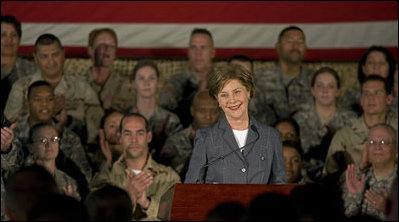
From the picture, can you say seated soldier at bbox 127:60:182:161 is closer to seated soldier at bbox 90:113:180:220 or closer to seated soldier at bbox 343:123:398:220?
seated soldier at bbox 90:113:180:220

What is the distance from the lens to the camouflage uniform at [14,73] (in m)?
7.45

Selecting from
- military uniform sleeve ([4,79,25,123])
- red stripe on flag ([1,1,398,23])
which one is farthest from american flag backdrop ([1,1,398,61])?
military uniform sleeve ([4,79,25,123])

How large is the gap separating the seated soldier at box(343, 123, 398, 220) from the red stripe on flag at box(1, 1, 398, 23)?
187cm

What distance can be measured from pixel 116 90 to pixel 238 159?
2.76m

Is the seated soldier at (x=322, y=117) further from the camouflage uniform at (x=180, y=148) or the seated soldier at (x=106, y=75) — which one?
the seated soldier at (x=106, y=75)

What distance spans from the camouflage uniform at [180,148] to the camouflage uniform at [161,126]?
0.09 metres

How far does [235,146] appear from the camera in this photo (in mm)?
4914

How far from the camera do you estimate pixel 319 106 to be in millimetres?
7324

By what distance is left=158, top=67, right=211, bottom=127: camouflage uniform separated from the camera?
7.42 meters

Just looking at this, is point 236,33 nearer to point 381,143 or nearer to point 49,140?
point 381,143

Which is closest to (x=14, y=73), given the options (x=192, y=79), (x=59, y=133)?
(x=59, y=133)

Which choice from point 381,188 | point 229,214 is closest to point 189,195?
point 229,214

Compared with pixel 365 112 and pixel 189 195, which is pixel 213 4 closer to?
pixel 365 112

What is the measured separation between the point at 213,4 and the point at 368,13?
127 centimetres
